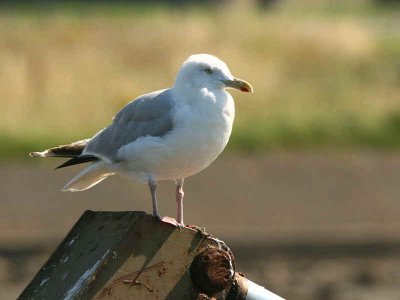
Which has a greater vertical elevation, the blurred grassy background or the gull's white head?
the gull's white head

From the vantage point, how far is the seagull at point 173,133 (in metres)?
4.61

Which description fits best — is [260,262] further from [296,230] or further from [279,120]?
Answer: [279,120]

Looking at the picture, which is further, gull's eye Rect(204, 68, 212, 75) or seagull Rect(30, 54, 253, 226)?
gull's eye Rect(204, 68, 212, 75)

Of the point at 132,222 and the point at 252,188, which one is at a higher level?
the point at 132,222

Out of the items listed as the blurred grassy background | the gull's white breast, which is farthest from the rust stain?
the blurred grassy background

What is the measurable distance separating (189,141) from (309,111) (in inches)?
482

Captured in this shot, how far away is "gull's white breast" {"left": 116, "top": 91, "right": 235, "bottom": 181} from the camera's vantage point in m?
4.59

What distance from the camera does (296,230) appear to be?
1237 centimetres

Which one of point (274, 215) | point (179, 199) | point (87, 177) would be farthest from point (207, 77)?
point (274, 215)

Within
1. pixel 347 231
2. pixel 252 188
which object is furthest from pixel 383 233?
pixel 252 188

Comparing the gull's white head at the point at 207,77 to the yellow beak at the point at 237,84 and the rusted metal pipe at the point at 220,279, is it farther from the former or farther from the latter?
the rusted metal pipe at the point at 220,279

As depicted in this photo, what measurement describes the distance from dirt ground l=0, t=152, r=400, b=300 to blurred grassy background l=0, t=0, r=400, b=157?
87 cm

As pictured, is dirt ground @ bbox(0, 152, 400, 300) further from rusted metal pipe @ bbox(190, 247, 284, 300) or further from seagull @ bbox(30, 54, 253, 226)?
rusted metal pipe @ bbox(190, 247, 284, 300)

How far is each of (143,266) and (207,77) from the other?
1249 millimetres
